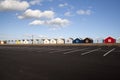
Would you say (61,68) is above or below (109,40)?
below

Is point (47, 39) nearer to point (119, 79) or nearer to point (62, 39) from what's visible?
point (62, 39)

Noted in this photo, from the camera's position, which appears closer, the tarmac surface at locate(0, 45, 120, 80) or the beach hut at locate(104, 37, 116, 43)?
the tarmac surface at locate(0, 45, 120, 80)

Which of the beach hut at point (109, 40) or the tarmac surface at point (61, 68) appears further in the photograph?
the beach hut at point (109, 40)

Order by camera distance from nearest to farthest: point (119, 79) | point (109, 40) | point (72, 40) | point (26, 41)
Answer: point (119, 79), point (109, 40), point (72, 40), point (26, 41)

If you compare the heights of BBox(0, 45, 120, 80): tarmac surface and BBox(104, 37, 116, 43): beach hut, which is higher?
BBox(104, 37, 116, 43): beach hut

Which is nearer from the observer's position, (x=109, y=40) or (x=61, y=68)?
(x=61, y=68)

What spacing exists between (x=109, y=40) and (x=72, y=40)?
13.4 metres

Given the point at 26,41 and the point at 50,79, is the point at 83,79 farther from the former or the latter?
the point at 26,41

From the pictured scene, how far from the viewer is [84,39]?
61.1 m

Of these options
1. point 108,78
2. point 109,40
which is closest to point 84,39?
point 109,40

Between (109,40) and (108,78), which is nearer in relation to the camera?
(108,78)

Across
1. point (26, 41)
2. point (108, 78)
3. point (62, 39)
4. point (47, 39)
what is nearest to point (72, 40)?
point (62, 39)

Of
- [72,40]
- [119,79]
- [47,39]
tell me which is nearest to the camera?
[119,79]

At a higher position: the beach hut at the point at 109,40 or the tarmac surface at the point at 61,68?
the beach hut at the point at 109,40
